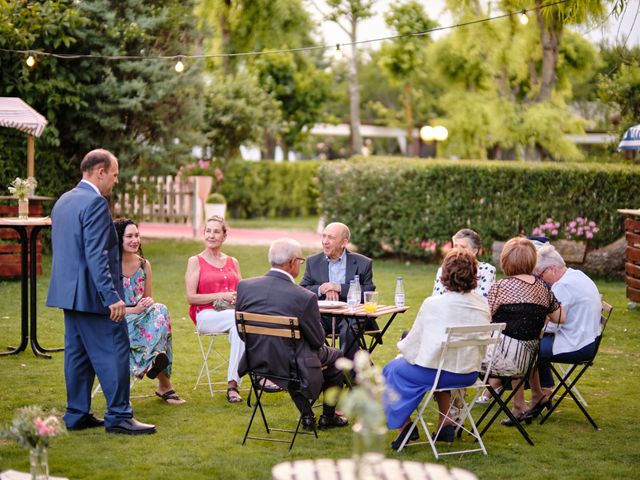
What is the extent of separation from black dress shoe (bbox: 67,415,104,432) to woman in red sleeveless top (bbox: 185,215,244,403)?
1176 mm

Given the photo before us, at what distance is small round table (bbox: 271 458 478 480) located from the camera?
391 centimetres

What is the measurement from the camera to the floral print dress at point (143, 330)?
23.8 ft

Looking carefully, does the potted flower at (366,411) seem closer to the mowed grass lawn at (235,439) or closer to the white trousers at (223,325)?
the mowed grass lawn at (235,439)

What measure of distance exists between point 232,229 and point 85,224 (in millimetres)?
18237

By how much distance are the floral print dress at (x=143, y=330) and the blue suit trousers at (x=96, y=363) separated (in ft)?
2.19

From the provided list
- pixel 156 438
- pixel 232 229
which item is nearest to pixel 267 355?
pixel 156 438

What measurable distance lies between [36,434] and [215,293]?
11.6 ft

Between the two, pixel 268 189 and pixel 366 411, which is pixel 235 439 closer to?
pixel 366 411

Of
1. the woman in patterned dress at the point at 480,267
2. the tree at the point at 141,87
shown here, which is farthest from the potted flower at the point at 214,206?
the woman in patterned dress at the point at 480,267

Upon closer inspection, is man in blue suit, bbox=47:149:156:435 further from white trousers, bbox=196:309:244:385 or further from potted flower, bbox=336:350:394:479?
potted flower, bbox=336:350:394:479

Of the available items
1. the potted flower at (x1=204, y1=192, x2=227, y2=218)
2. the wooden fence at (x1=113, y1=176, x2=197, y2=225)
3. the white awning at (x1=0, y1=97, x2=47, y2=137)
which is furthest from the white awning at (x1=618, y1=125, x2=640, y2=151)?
the wooden fence at (x1=113, y1=176, x2=197, y2=225)

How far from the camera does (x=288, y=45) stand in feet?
98.3

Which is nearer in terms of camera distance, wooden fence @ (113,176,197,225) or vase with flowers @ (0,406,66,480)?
vase with flowers @ (0,406,66,480)

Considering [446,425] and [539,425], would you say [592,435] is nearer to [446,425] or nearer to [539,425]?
[539,425]
